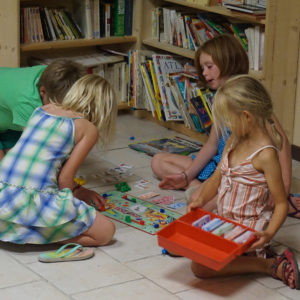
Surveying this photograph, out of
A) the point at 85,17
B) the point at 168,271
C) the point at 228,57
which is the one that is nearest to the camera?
the point at 168,271

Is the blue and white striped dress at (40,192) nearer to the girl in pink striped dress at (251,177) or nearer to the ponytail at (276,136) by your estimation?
the girl in pink striped dress at (251,177)

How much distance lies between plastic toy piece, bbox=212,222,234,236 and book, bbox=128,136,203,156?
1.41 meters

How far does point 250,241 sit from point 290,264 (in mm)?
221

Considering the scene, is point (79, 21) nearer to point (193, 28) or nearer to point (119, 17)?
point (119, 17)

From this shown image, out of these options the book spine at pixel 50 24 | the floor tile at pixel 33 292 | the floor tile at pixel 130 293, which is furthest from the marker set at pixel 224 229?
the book spine at pixel 50 24

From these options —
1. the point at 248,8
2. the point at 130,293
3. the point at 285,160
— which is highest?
the point at 248,8

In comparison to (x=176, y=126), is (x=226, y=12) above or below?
above

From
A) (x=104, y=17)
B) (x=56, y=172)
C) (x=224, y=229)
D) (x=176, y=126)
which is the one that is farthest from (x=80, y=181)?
(x=104, y=17)

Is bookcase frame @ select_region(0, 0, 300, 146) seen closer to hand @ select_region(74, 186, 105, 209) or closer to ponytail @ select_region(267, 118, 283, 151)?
ponytail @ select_region(267, 118, 283, 151)

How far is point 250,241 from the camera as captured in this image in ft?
7.06

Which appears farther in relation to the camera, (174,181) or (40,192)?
(174,181)

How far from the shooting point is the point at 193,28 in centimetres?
387

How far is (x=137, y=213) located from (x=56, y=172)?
47cm

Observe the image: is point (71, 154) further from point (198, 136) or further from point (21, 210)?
point (198, 136)
